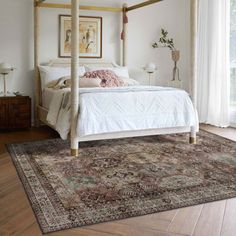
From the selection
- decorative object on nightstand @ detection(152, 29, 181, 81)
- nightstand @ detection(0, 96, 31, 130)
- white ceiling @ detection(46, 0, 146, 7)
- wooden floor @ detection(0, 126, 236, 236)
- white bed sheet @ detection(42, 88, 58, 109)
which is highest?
white ceiling @ detection(46, 0, 146, 7)

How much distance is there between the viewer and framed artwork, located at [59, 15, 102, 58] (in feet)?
18.7

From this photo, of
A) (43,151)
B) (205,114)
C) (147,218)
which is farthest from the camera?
(205,114)

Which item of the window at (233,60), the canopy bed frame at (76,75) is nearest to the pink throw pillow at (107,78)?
the canopy bed frame at (76,75)

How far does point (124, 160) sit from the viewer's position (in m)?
3.58

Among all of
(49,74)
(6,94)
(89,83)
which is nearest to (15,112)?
(6,94)

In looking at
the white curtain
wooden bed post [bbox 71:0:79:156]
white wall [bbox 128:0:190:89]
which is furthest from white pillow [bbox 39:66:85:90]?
the white curtain

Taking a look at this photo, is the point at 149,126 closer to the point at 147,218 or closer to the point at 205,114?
the point at 147,218

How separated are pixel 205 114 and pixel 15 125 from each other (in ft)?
10.3

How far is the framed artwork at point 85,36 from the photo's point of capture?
18.7 feet

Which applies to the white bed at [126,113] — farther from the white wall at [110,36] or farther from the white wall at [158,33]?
the white wall at [158,33]

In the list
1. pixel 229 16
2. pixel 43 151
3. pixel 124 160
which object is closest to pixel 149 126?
pixel 124 160

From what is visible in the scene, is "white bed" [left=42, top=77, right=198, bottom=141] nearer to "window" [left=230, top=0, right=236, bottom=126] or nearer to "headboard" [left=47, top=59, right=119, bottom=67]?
"headboard" [left=47, top=59, right=119, bottom=67]

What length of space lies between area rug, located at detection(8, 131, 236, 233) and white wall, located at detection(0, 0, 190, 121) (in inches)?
70.2

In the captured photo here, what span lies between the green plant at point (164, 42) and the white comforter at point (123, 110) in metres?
2.38
